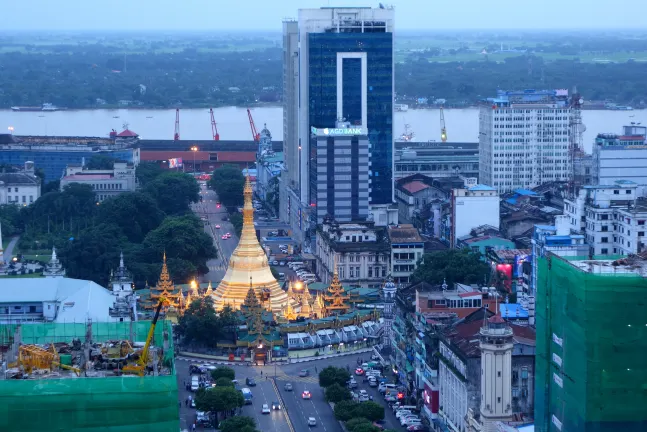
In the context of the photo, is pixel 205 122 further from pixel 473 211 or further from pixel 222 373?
pixel 222 373

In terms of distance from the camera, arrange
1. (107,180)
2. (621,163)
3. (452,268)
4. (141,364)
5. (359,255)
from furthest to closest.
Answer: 1. (107,180)
2. (621,163)
3. (359,255)
4. (452,268)
5. (141,364)

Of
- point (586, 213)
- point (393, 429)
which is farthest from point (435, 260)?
point (393, 429)

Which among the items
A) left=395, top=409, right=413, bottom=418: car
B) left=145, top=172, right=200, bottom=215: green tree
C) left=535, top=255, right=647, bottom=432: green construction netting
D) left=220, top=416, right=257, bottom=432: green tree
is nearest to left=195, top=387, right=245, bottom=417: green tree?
left=220, top=416, right=257, bottom=432: green tree

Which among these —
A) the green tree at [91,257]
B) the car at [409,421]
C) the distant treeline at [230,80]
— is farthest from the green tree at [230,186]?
the distant treeline at [230,80]

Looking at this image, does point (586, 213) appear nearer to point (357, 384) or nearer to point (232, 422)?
point (357, 384)

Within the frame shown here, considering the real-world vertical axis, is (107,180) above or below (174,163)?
below

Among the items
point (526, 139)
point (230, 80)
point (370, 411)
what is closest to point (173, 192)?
point (526, 139)

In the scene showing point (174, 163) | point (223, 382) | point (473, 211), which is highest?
point (174, 163)
